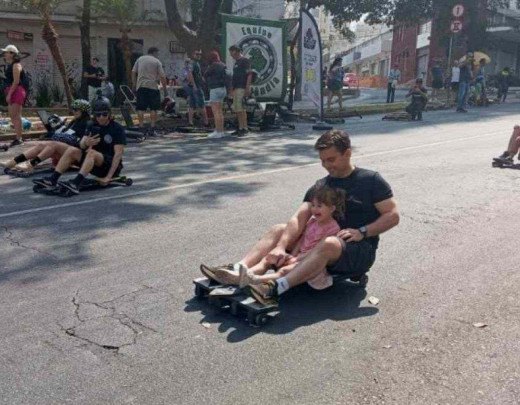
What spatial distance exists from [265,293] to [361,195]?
41.2 inches

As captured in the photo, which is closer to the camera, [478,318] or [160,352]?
[160,352]

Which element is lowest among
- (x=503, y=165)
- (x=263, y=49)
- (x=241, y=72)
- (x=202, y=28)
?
(x=503, y=165)

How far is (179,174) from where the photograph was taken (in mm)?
9406

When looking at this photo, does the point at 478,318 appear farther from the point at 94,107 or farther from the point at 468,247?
the point at 94,107

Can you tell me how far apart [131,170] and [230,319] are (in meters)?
5.89

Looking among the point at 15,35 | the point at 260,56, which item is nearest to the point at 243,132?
the point at 260,56

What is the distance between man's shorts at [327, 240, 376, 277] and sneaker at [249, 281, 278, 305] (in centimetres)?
47

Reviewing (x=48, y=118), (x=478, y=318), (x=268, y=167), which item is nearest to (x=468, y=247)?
(x=478, y=318)

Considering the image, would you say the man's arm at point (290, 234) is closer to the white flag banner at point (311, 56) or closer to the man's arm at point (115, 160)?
the man's arm at point (115, 160)

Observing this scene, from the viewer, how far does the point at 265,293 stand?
425 cm

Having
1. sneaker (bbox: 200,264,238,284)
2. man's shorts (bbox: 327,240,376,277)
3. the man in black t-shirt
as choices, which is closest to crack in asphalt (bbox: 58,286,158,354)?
sneaker (bbox: 200,264,238,284)

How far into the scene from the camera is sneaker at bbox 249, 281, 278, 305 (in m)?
4.18

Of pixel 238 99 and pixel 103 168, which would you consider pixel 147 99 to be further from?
pixel 103 168

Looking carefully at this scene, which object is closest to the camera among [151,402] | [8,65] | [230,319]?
[151,402]
